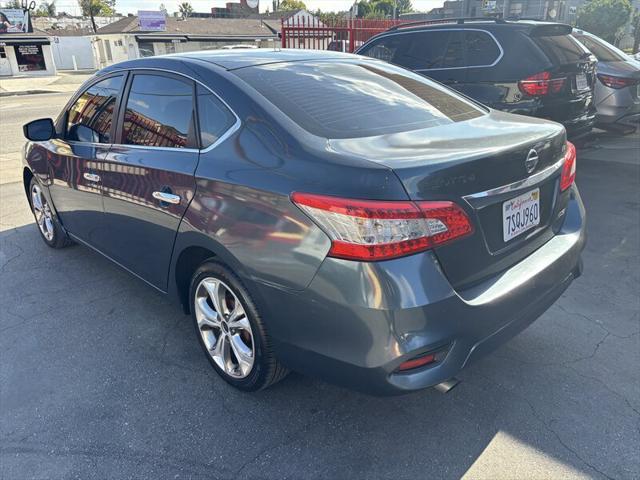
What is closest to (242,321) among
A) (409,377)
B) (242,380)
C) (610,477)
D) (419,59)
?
(242,380)

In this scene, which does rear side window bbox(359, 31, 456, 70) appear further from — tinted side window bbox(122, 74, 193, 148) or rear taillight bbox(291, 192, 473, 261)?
rear taillight bbox(291, 192, 473, 261)

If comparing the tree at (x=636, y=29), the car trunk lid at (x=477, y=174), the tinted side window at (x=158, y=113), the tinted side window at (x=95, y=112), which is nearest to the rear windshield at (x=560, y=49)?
the car trunk lid at (x=477, y=174)

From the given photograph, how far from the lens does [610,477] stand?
2.12 m

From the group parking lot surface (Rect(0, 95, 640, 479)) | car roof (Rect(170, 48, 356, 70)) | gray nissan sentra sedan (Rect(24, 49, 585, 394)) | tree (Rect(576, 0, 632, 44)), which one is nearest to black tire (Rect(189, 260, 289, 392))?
gray nissan sentra sedan (Rect(24, 49, 585, 394))

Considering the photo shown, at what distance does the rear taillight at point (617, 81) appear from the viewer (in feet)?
24.2

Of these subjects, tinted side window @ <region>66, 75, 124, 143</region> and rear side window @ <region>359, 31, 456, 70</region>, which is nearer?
tinted side window @ <region>66, 75, 124, 143</region>

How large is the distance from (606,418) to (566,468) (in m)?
0.44

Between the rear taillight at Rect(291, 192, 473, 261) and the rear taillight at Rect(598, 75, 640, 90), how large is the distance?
22.8ft

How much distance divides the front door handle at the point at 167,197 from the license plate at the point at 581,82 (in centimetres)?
517

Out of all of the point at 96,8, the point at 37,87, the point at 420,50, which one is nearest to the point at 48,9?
the point at 96,8

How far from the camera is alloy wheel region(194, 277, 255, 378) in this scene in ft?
8.34

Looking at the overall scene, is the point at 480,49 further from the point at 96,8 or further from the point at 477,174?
the point at 96,8

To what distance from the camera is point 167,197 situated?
271 centimetres

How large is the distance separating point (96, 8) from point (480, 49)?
78701 millimetres
